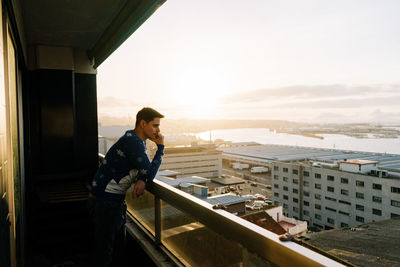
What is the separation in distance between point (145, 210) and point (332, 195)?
87.5 feet

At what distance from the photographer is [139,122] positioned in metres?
2.13

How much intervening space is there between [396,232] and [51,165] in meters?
9.78

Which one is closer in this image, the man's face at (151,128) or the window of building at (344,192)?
the man's face at (151,128)

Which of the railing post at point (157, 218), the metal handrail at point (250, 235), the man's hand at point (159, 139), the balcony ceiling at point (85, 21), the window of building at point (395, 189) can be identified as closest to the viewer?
the metal handrail at point (250, 235)

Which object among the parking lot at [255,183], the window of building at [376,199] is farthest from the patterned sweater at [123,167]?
the parking lot at [255,183]

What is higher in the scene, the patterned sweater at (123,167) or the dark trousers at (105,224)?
the patterned sweater at (123,167)

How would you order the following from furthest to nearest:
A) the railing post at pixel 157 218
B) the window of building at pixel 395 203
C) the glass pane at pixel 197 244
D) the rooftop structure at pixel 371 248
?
1. the window of building at pixel 395 203
2. the rooftop structure at pixel 371 248
3. the railing post at pixel 157 218
4. the glass pane at pixel 197 244

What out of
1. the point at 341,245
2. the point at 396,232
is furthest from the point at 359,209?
the point at 341,245

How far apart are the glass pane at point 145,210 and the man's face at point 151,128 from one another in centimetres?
83

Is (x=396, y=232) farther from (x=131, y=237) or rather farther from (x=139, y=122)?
(x=139, y=122)

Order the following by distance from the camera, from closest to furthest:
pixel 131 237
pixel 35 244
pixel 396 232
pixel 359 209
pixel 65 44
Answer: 1. pixel 131 237
2. pixel 35 244
3. pixel 65 44
4. pixel 396 232
5. pixel 359 209

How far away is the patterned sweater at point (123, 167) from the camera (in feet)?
6.60

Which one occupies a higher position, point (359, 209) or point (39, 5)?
point (39, 5)

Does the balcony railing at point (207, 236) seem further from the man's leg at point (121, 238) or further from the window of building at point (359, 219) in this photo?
the window of building at point (359, 219)
